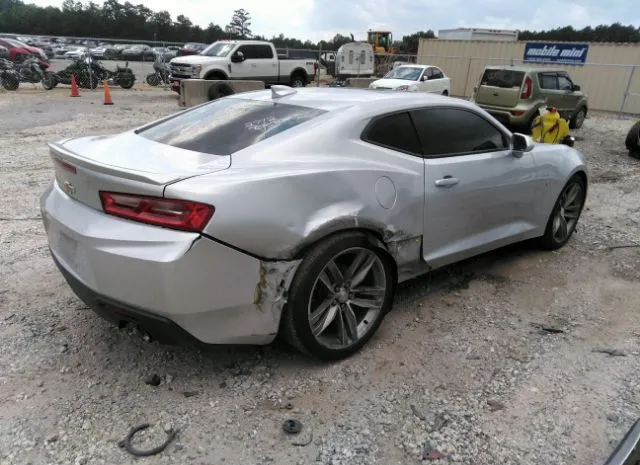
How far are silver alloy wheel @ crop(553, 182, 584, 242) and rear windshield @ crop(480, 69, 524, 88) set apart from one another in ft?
27.8

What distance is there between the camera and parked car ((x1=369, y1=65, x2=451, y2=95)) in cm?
1611

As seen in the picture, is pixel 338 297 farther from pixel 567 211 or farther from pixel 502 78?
pixel 502 78

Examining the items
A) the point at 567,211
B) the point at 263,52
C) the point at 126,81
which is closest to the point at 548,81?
the point at 567,211

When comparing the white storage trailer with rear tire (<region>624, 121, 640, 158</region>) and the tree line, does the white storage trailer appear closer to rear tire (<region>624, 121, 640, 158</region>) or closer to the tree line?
rear tire (<region>624, 121, 640, 158</region>)

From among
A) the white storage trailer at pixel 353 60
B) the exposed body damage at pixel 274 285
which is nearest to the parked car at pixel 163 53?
the white storage trailer at pixel 353 60

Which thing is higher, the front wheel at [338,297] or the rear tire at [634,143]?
the front wheel at [338,297]

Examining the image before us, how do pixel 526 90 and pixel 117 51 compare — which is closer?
pixel 526 90

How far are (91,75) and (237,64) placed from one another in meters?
6.27

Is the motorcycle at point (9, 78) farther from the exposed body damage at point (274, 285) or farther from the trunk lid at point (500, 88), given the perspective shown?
the exposed body damage at point (274, 285)

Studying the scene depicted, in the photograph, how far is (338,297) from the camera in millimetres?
2863

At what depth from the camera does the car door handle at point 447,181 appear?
3.26 m

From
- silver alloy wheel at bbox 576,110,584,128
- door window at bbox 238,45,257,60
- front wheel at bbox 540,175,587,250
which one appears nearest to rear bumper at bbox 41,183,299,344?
front wheel at bbox 540,175,587,250

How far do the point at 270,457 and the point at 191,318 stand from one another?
2.36 feet

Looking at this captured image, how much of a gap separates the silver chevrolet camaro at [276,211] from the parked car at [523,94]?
9385 mm
